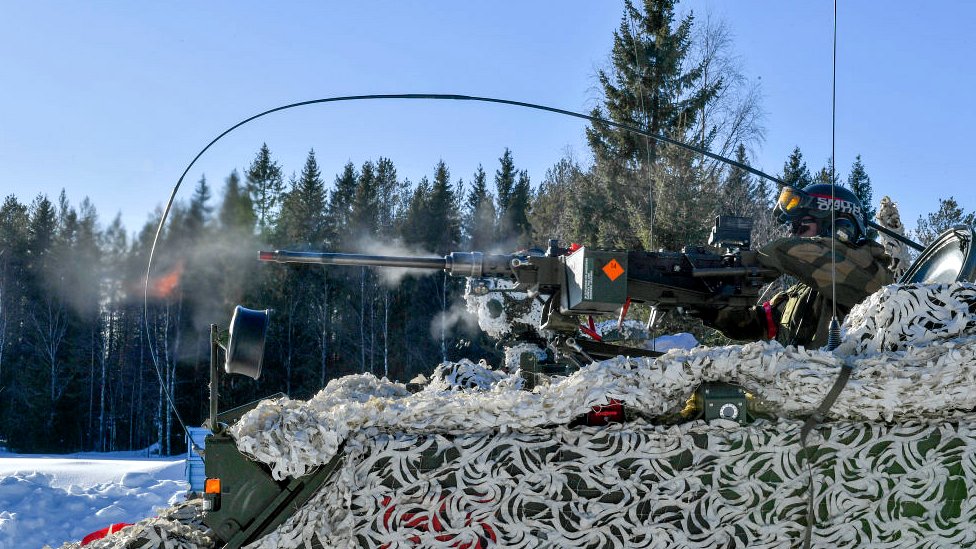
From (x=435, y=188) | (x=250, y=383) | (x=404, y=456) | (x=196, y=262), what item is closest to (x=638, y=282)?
(x=404, y=456)

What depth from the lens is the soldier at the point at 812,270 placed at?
388 cm

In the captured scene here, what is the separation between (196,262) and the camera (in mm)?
11516

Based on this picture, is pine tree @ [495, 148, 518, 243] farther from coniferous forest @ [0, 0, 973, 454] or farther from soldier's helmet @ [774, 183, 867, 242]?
soldier's helmet @ [774, 183, 867, 242]

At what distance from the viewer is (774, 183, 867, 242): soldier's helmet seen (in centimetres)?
452

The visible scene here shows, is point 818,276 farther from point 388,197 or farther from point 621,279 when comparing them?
point 388,197

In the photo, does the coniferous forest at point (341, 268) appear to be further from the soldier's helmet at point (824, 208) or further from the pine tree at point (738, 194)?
the soldier's helmet at point (824, 208)

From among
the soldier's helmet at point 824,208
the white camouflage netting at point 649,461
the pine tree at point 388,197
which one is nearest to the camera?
the white camouflage netting at point 649,461

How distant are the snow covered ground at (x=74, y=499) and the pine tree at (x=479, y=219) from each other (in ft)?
69.4

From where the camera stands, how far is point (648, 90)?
20.7 m

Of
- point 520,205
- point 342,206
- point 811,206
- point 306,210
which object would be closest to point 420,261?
point 811,206

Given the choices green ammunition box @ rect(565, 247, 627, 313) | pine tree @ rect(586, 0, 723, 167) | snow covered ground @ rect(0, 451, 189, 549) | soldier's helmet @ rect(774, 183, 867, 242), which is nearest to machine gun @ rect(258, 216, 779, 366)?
green ammunition box @ rect(565, 247, 627, 313)

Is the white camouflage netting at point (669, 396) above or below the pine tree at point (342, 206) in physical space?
below

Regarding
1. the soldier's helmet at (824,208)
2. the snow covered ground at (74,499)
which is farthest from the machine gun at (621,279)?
Answer: the snow covered ground at (74,499)

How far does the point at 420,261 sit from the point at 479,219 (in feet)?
100
